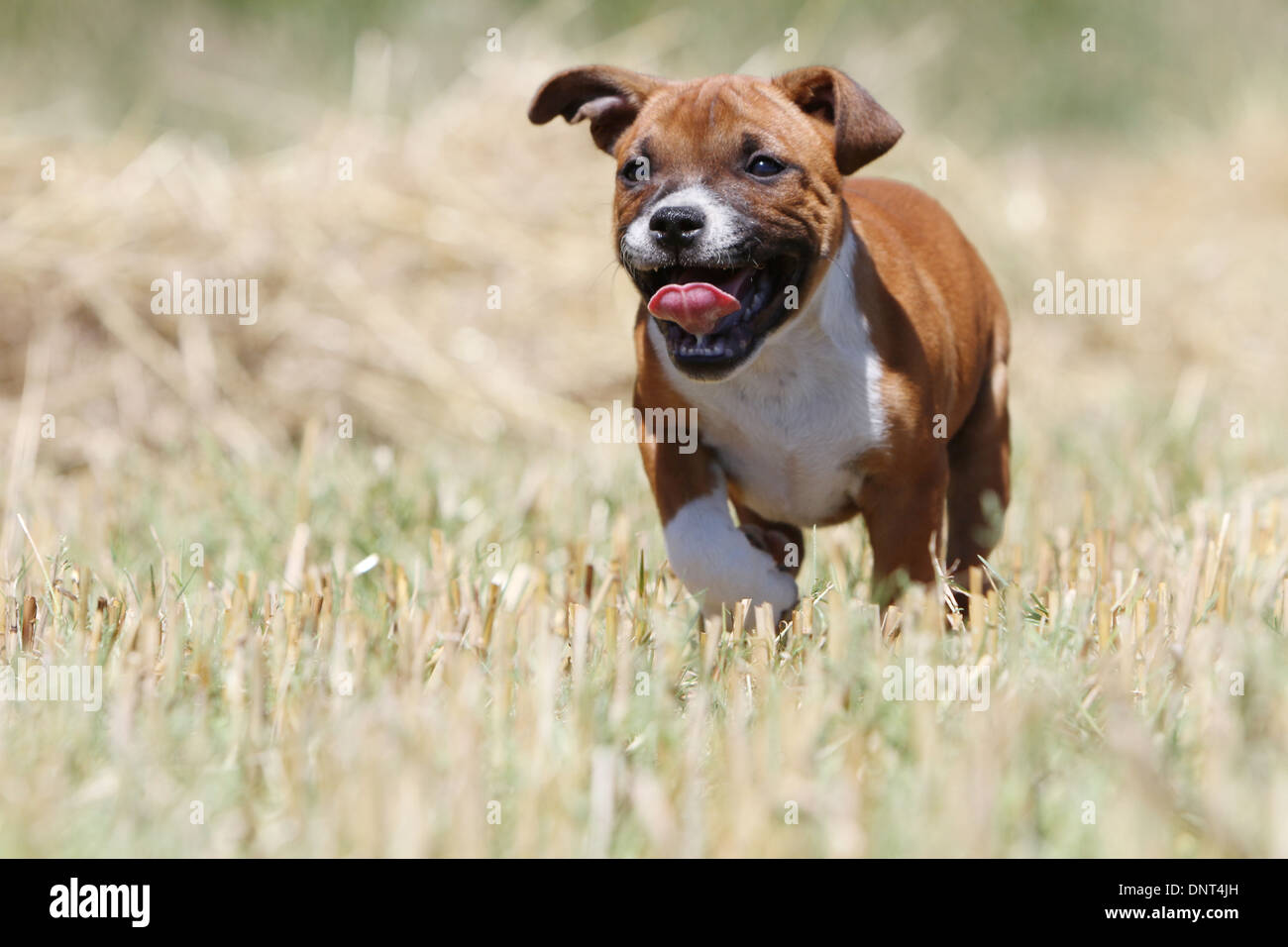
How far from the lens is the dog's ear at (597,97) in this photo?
4312 millimetres

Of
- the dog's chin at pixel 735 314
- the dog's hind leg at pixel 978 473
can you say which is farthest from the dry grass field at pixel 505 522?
the dog's chin at pixel 735 314

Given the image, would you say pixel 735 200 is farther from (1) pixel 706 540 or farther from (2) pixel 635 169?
(1) pixel 706 540

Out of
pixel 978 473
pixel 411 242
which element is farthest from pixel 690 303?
pixel 411 242

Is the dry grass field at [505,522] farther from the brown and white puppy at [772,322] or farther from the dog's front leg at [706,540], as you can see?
the brown and white puppy at [772,322]

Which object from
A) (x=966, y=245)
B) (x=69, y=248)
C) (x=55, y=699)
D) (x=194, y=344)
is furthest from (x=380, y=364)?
(x=55, y=699)

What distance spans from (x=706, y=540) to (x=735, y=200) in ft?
2.97

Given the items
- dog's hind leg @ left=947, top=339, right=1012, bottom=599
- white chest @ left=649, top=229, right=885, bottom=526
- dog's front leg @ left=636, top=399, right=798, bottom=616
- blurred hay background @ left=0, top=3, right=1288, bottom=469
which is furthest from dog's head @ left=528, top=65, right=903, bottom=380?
blurred hay background @ left=0, top=3, right=1288, bottom=469

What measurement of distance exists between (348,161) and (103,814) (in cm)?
655

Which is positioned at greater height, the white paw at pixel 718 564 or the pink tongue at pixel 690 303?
the pink tongue at pixel 690 303

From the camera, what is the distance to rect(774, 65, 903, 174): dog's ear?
3977mm

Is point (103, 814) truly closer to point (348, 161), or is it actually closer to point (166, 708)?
point (166, 708)

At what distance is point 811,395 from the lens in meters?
4.11
